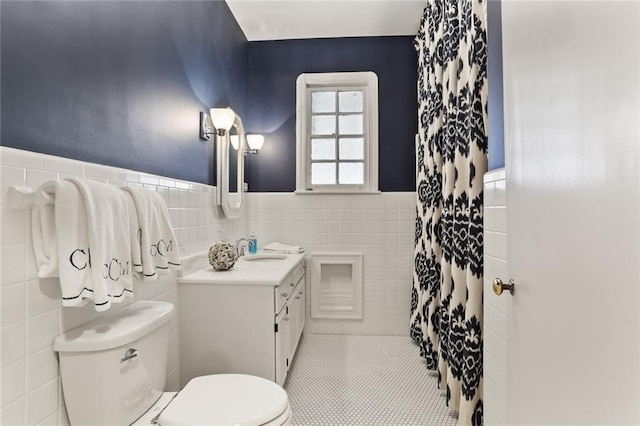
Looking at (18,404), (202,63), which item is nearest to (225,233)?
(202,63)

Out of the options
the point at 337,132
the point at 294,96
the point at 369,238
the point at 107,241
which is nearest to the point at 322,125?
the point at 337,132

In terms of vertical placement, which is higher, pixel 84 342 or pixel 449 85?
pixel 449 85

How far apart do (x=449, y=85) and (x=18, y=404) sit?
7.22 feet

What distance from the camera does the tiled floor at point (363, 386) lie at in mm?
1773

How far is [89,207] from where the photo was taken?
92 cm

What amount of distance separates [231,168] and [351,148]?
1198 millimetres

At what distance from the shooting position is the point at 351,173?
3131 mm

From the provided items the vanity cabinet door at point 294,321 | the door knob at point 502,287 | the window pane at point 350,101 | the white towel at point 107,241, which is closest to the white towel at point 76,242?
the white towel at point 107,241

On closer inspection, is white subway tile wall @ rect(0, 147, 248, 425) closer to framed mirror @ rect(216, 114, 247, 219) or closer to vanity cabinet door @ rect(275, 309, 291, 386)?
vanity cabinet door @ rect(275, 309, 291, 386)

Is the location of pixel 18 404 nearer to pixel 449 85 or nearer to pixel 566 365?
pixel 566 365

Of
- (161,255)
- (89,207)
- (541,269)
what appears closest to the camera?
(541,269)

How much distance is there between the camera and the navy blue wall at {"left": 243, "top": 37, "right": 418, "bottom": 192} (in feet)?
9.90

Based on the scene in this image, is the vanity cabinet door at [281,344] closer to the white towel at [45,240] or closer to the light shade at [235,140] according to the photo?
the white towel at [45,240]

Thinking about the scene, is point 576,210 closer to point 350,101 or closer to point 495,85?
point 495,85
